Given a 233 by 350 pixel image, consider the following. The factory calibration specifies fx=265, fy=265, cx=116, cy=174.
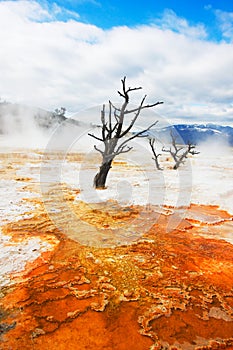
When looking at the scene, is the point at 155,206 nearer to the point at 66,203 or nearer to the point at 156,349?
the point at 66,203

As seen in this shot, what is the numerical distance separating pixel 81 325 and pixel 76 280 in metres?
0.96

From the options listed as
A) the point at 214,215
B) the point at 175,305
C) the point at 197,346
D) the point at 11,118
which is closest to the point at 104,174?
the point at 214,215

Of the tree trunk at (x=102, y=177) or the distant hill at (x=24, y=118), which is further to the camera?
the distant hill at (x=24, y=118)

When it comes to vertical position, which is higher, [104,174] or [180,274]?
[104,174]

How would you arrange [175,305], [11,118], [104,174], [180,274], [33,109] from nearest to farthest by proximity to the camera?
[175,305] < [180,274] < [104,174] < [11,118] < [33,109]

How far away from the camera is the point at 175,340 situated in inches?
117

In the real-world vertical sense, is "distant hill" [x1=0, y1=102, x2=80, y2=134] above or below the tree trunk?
above

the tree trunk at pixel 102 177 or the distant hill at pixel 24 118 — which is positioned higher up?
the distant hill at pixel 24 118

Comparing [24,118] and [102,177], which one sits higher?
[24,118]

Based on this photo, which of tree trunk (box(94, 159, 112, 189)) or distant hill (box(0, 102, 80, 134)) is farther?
distant hill (box(0, 102, 80, 134))

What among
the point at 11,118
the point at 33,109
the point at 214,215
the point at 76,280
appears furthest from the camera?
the point at 33,109

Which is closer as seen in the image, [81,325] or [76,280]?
[81,325]

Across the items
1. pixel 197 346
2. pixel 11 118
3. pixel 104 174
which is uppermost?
pixel 11 118

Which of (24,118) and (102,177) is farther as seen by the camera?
(24,118)
